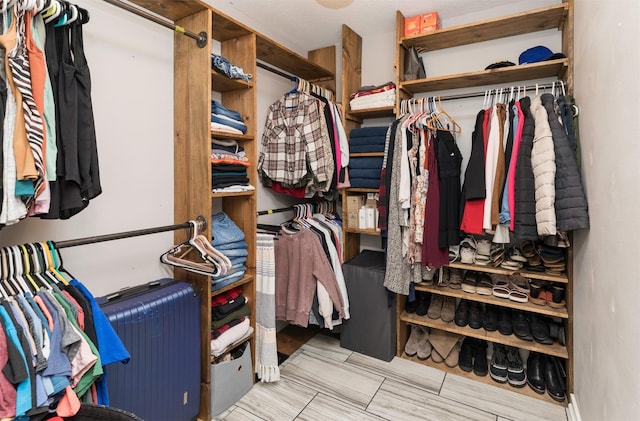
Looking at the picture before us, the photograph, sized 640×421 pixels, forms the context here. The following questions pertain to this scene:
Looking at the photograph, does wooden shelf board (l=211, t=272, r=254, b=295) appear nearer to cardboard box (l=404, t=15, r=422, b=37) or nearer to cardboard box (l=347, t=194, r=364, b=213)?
cardboard box (l=347, t=194, r=364, b=213)

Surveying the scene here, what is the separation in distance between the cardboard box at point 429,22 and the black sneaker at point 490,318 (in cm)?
200

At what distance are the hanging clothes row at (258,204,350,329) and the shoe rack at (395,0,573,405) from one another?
1.74 feet

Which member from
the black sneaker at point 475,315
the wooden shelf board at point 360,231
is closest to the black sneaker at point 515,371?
the black sneaker at point 475,315

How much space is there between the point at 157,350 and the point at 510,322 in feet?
7.07

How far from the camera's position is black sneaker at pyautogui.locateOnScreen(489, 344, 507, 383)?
2193mm

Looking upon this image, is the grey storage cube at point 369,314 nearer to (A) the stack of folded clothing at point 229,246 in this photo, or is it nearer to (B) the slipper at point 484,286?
(B) the slipper at point 484,286

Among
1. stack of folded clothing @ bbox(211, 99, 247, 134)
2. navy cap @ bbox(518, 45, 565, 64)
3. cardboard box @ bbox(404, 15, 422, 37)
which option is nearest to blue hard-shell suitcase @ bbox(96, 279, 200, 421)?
stack of folded clothing @ bbox(211, 99, 247, 134)

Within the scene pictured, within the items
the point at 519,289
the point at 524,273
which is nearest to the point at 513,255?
the point at 524,273

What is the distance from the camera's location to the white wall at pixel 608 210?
110cm

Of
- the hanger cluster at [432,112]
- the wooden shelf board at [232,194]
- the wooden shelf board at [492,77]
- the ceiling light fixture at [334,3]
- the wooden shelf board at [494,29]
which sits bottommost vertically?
the wooden shelf board at [232,194]

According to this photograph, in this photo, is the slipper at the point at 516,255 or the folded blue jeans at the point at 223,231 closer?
the folded blue jeans at the point at 223,231

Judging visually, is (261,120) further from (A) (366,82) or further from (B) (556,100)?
(B) (556,100)

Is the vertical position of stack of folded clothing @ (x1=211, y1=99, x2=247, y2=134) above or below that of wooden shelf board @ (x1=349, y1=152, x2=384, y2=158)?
above

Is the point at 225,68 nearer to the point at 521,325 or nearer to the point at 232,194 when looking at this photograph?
the point at 232,194
